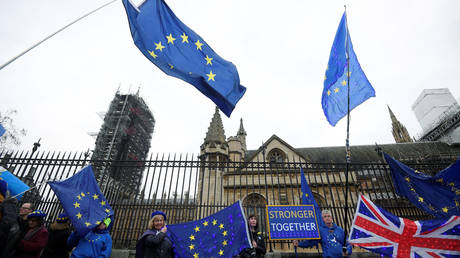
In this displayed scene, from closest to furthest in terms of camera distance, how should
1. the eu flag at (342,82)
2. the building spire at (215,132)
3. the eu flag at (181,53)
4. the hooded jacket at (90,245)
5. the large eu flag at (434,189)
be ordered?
the hooded jacket at (90,245) → the eu flag at (181,53) → the eu flag at (342,82) → the large eu flag at (434,189) → the building spire at (215,132)

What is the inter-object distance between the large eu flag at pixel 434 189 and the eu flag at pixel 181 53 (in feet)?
19.3

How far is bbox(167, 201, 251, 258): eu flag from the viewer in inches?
189

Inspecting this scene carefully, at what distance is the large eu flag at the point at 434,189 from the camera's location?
5824 millimetres

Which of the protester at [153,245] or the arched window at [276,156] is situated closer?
the protester at [153,245]

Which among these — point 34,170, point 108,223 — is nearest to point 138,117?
point 34,170

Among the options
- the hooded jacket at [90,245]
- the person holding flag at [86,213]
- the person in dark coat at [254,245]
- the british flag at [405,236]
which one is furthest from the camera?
the person in dark coat at [254,245]

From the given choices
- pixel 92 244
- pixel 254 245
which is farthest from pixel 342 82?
pixel 92 244

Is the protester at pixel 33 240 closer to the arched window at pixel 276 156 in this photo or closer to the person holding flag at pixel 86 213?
the person holding flag at pixel 86 213

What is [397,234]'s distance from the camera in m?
4.68

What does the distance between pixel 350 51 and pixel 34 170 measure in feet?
36.8

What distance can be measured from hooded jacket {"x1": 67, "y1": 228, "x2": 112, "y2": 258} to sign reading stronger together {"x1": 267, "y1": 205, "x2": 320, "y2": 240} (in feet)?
13.3

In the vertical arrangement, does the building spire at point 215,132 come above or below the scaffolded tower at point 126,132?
below

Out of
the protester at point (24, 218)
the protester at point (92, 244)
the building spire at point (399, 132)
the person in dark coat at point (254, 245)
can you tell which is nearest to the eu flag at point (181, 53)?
the person in dark coat at point (254, 245)

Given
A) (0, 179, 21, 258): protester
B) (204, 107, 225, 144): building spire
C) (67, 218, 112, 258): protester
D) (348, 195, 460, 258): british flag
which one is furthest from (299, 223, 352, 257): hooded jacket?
(204, 107, 225, 144): building spire
